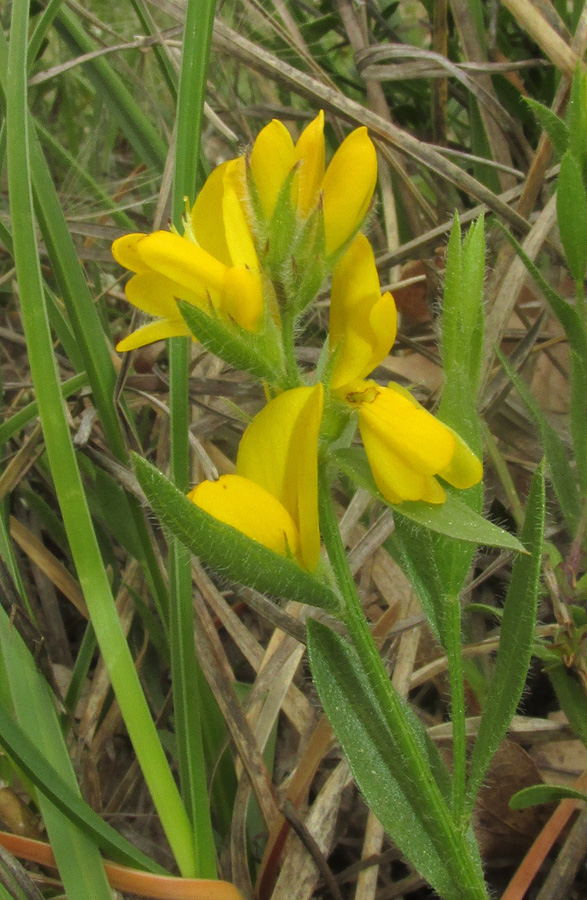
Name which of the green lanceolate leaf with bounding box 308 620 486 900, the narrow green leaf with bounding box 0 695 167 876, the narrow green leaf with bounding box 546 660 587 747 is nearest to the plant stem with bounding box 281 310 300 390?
the green lanceolate leaf with bounding box 308 620 486 900

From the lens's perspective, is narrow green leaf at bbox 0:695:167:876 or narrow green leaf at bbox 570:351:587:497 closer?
narrow green leaf at bbox 0:695:167:876

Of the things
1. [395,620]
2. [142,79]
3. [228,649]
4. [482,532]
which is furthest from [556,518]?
[142,79]

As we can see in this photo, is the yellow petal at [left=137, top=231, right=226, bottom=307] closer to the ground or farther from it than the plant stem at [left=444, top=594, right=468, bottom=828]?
farther from it

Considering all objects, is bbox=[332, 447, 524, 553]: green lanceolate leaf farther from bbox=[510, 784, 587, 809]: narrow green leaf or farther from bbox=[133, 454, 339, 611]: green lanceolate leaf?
bbox=[510, 784, 587, 809]: narrow green leaf

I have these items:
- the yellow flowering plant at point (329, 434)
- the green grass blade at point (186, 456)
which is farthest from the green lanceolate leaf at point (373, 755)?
the green grass blade at point (186, 456)

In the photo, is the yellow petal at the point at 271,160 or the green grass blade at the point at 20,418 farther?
the green grass blade at the point at 20,418

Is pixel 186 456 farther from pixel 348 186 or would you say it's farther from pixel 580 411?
pixel 580 411

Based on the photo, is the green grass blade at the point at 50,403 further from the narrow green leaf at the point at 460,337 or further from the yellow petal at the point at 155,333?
the narrow green leaf at the point at 460,337
